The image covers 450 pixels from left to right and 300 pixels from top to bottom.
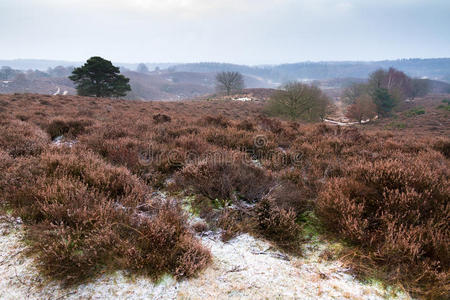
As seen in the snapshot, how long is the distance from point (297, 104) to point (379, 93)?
97.0 feet

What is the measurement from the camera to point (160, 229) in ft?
6.85

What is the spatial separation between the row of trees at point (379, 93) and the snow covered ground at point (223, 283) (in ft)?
131

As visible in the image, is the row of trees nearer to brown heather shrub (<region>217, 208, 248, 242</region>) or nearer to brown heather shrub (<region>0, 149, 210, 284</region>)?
brown heather shrub (<region>217, 208, 248, 242</region>)

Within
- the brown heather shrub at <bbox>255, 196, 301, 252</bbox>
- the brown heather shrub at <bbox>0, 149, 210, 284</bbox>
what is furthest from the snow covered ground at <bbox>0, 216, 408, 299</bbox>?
the brown heather shrub at <bbox>255, 196, 301, 252</bbox>

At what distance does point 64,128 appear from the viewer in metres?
6.61

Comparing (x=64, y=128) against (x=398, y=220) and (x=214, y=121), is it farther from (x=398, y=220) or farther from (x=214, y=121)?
(x=398, y=220)

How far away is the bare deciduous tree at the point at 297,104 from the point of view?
24.2m

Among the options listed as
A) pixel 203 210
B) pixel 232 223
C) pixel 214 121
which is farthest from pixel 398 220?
pixel 214 121

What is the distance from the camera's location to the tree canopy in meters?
29.9

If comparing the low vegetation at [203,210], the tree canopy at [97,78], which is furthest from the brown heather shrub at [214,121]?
the tree canopy at [97,78]

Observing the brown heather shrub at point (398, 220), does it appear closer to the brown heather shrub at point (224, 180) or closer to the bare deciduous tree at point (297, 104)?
the brown heather shrub at point (224, 180)

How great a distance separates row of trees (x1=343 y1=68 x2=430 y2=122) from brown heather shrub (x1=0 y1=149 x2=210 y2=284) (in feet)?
133

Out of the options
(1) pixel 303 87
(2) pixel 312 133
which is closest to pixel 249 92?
(1) pixel 303 87

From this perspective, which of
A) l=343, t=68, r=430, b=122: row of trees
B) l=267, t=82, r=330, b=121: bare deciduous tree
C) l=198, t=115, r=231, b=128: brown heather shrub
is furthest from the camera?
l=343, t=68, r=430, b=122: row of trees
